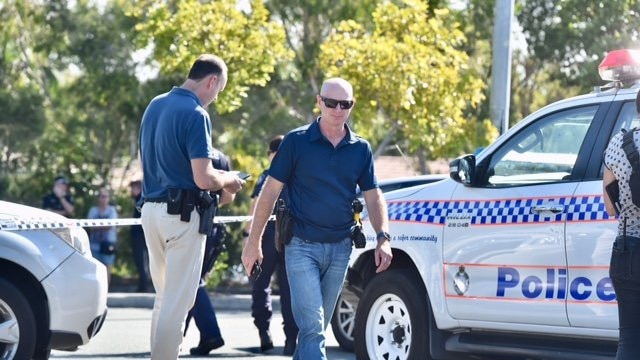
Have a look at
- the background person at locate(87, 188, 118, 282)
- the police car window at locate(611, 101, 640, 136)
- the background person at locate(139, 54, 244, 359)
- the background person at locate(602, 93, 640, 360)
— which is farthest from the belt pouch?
the background person at locate(87, 188, 118, 282)

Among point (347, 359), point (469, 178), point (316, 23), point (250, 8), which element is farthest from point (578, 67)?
point (469, 178)

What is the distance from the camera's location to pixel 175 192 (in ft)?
24.5

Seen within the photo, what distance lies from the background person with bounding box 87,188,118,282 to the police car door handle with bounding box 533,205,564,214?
10.4m

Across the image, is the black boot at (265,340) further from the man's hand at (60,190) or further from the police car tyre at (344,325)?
the man's hand at (60,190)

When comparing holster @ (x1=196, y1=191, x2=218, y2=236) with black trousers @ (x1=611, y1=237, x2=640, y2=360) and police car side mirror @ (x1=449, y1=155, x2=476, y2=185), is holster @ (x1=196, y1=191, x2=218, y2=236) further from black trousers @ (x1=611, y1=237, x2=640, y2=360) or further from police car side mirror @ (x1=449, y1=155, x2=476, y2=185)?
black trousers @ (x1=611, y1=237, x2=640, y2=360)

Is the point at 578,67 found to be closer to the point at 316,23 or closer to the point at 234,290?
the point at 316,23

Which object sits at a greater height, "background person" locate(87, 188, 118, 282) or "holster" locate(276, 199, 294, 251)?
"holster" locate(276, 199, 294, 251)

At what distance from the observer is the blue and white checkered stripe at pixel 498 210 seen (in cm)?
782

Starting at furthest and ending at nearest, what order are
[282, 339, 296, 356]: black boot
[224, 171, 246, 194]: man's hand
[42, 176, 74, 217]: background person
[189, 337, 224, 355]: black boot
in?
[42, 176, 74, 217]: background person
[282, 339, 296, 356]: black boot
[189, 337, 224, 355]: black boot
[224, 171, 246, 194]: man's hand

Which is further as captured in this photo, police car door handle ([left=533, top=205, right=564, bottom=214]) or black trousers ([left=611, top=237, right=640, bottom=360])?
police car door handle ([left=533, top=205, right=564, bottom=214])

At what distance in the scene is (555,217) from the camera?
798 cm

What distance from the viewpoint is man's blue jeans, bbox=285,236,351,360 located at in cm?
711

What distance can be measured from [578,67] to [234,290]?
800cm

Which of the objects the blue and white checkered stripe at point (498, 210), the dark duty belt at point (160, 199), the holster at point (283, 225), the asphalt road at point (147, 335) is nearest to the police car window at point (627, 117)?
the blue and white checkered stripe at point (498, 210)
